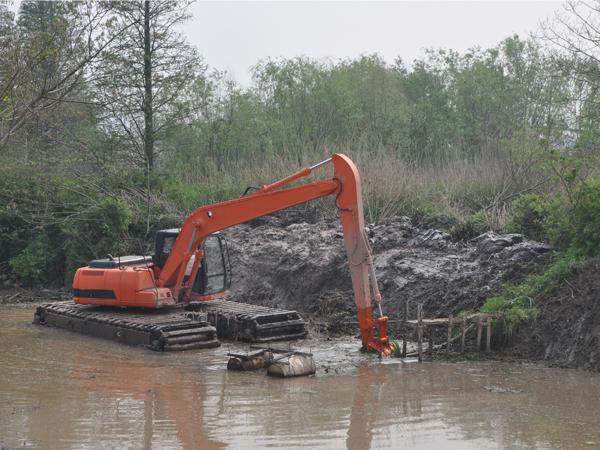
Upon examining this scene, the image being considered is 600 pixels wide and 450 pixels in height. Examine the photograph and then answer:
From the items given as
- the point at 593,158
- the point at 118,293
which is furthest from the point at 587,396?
the point at 118,293

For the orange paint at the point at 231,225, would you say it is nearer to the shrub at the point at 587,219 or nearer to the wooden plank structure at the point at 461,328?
the wooden plank structure at the point at 461,328

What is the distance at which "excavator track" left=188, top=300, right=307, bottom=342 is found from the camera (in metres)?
16.8

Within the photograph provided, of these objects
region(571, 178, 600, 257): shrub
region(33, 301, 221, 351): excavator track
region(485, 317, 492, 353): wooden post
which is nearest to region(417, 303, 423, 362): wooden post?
region(485, 317, 492, 353): wooden post

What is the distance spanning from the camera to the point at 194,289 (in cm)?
1823

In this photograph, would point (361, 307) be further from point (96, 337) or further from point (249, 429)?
point (96, 337)

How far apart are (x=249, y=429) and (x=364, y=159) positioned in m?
16.4

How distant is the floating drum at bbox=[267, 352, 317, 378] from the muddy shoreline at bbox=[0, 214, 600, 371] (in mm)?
3160

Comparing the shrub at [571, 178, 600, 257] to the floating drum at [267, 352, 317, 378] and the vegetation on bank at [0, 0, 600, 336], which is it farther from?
the floating drum at [267, 352, 317, 378]

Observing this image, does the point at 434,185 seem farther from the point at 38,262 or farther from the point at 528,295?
the point at 38,262

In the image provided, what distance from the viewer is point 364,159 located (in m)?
26.1

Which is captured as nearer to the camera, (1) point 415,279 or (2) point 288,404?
(2) point 288,404

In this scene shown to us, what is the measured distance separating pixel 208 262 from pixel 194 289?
632 millimetres

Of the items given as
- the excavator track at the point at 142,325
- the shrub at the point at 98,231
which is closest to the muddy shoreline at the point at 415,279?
the excavator track at the point at 142,325

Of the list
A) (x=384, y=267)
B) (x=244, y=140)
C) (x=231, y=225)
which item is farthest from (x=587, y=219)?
(x=244, y=140)
